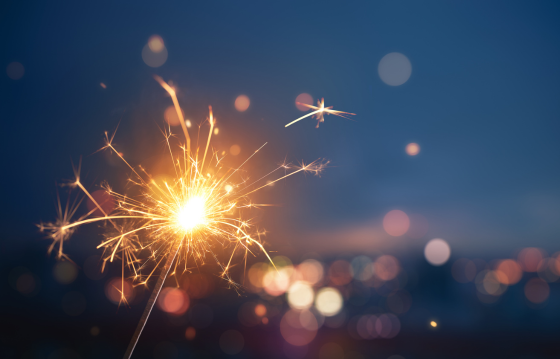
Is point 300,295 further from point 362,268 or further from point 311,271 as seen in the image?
point 362,268

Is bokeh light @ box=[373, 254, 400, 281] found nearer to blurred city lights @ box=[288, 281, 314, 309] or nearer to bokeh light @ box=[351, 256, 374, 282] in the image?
bokeh light @ box=[351, 256, 374, 282]

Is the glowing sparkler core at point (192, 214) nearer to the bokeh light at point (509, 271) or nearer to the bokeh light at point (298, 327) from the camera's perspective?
Result: the bokeh light at point (298, 327)

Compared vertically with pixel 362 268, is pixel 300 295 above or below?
below

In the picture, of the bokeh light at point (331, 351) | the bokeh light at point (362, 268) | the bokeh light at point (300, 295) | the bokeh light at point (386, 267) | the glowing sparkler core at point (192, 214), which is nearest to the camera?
the glowing sparkler core at point (192, 214)

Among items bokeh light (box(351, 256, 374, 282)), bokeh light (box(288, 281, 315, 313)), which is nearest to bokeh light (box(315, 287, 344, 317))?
bokeh light (box(288, 281, 315, 313))

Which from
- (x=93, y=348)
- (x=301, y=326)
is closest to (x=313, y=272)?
(x=301, y=326)

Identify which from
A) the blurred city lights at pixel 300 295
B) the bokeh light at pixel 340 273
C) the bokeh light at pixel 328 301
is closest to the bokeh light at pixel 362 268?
the bokeh light at pixel 340 273

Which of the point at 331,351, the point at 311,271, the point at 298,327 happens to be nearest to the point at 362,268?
the point at 311,271

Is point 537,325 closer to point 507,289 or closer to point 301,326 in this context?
point 507,289
